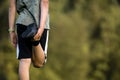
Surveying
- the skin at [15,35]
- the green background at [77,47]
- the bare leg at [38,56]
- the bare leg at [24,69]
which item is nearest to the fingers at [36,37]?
the skin at [15,35]

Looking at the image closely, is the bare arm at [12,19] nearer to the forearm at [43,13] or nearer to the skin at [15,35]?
the skin at [15,35]

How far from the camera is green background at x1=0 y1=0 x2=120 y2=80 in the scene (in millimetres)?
40062


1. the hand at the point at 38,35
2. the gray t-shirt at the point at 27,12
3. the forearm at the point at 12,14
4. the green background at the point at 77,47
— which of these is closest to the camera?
the hand at the point at 38,35

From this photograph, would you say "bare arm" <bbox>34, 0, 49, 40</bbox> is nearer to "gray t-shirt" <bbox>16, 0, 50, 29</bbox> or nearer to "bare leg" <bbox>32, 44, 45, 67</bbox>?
"gray t-shirt" <bbox>16, 0, 50, 29</bbox>

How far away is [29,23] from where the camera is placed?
7188 millimetres

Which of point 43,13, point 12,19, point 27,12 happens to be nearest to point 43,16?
point 43,13

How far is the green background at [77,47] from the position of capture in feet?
131

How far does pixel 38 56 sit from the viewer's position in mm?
7367

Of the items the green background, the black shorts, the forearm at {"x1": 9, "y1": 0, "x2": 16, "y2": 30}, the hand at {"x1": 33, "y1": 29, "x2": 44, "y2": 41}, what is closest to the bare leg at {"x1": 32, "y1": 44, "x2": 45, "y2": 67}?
the black shorts

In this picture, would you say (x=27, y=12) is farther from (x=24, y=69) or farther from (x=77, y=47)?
(x=77, y=47)

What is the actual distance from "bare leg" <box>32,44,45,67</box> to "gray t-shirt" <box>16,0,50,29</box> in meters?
0.23

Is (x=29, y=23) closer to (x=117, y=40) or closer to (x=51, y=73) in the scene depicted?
(x=51, y=73)

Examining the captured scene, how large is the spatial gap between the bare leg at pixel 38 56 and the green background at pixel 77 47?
28.5 meters

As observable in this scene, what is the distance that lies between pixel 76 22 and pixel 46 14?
42.9 metres
